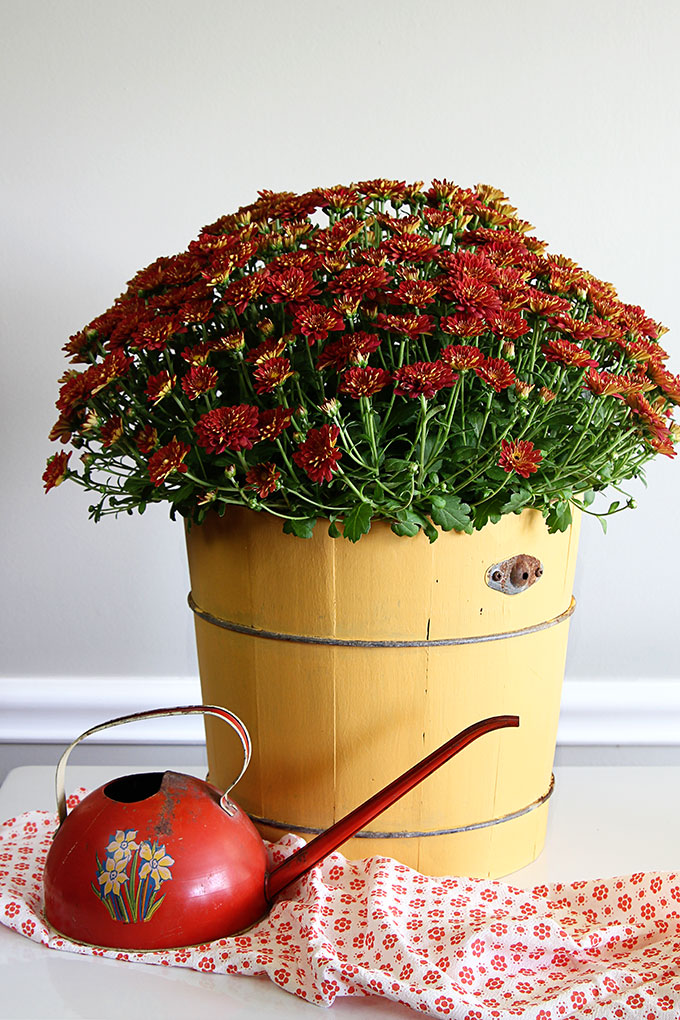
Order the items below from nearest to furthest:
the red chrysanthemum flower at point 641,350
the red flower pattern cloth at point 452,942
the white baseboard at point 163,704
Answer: the red flower pattern cloth at point 452,942
the red chrysanthemum flower at point 641,350
the white baseboard at point 163,704

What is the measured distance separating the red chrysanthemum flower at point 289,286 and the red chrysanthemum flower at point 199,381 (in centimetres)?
7

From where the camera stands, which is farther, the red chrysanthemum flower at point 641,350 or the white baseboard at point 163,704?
the white baseboard at point 163,704

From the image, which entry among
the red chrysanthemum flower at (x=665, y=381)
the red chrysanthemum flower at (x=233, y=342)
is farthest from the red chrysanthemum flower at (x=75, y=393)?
the red chrysanthemum flower at (x=665, y=381)

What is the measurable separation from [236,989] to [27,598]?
71cm

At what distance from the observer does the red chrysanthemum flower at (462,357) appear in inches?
26.1

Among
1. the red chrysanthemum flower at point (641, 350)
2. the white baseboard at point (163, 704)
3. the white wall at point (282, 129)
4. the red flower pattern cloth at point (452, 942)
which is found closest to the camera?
the red flower pattern cloth at point (452, 942)

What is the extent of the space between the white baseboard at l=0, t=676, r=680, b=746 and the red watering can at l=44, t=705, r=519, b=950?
1.81ft

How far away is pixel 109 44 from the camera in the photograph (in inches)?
45.7

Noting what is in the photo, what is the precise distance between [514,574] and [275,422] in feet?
0.77

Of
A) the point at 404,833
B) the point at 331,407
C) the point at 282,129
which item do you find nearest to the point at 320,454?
the point at 331,407

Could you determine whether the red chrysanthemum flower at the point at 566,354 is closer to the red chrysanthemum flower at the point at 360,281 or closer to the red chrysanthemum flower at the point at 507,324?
the red chrysanthemum flower at the point at 507,324

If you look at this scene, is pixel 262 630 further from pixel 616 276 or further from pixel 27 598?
pixel 616 276

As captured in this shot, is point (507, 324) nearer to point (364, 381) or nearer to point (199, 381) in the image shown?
point (364, 381)

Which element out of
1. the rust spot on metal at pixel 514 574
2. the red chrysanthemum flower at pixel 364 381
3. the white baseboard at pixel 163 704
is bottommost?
the white baseboard at pixel 163 704
